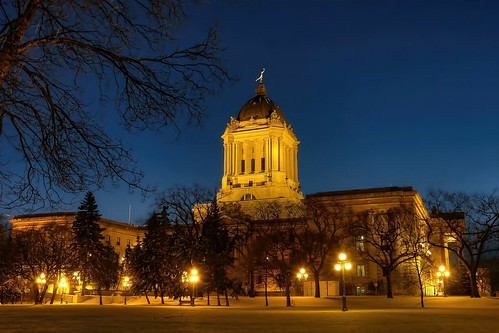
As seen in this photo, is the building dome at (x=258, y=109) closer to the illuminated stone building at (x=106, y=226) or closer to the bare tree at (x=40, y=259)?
the illuminated stone building at (x=106, y=226)

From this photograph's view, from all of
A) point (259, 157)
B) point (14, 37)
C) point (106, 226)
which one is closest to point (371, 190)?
point (259, 157)

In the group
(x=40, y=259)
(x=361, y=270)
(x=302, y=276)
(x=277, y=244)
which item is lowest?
(x=302, y=276)

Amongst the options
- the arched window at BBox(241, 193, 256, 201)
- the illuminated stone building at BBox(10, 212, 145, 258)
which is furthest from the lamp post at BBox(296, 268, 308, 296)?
the illuminated stone building at BBox(10, 212, 145, 258)

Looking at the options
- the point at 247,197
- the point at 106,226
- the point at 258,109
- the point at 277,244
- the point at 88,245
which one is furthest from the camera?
the point at 258,109

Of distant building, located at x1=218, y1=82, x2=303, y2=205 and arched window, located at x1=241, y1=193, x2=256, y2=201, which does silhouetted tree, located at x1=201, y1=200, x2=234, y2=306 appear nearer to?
arched window, located at x1=241, y1=193, x2=256, y2=201

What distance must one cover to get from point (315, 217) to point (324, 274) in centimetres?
980

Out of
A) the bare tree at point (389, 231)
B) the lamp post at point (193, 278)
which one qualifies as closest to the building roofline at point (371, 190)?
the bare tree at point (389, 231)

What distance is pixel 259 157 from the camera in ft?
357

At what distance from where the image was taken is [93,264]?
65.4 metres

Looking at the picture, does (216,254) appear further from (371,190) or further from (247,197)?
(247,197)

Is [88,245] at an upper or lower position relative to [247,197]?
lower

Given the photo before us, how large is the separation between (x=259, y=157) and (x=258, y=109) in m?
10.7

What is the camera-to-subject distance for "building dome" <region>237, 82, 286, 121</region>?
112000 mm

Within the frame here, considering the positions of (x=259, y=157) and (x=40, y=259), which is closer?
(x=40, y=259)
